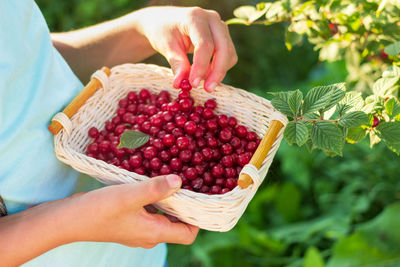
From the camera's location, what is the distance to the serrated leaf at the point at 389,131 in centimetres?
55

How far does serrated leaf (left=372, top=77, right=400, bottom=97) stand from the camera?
595mm

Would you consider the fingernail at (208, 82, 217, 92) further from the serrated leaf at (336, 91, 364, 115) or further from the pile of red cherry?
the serrated leaf at (336, 91, 364, 115)

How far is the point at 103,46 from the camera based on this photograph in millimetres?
938

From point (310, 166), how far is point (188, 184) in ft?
3.88

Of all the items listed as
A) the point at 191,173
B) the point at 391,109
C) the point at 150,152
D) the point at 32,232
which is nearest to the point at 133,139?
the point at 150,152

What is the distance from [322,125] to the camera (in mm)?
571

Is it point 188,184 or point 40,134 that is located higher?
point 40,134

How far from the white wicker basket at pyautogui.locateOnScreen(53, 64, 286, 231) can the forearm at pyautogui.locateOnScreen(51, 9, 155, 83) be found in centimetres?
9

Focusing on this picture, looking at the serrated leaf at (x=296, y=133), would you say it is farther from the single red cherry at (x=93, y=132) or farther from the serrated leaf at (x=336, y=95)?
the single red cherry at (x=93, y=132)

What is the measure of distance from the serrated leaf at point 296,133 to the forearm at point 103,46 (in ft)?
1.60

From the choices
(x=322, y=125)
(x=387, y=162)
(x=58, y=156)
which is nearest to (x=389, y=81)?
(x=322, y=125)

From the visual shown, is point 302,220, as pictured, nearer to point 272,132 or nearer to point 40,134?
point 272,132

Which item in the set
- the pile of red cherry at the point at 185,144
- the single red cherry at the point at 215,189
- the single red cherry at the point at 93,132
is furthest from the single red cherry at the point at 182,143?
the single red cherry at the point at 93,132

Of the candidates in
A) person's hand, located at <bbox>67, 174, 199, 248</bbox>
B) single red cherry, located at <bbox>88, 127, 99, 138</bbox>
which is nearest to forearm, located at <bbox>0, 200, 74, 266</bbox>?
person's hand, located at <bbox>67, 174, 199, 248</bbox>
